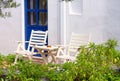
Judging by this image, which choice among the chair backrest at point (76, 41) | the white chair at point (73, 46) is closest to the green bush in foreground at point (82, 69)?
the white chair at point (73, 46)

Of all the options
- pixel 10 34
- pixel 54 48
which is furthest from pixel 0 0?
pixel 10 34

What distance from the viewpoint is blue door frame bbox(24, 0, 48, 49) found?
12.4 meters

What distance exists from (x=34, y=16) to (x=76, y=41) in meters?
2.38

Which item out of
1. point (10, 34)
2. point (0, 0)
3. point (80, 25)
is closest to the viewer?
point (0, 0)

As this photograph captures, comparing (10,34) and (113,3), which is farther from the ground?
(113,3)

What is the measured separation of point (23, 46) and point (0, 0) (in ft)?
18.7

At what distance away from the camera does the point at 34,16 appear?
12641 mm

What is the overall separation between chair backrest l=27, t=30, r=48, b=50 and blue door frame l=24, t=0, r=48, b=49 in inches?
20.5

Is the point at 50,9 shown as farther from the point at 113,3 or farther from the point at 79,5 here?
the point at 113,3

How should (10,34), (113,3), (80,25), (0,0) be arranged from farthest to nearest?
1. (10,34)
2. (80,25)
3. (113,3)
4. (0,0)

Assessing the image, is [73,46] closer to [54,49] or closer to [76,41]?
[76,41]

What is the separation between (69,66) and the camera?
630cm

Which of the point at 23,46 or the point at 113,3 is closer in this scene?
the point at 113,3

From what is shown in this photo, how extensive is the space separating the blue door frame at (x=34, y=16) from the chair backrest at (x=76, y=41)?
1742mm
